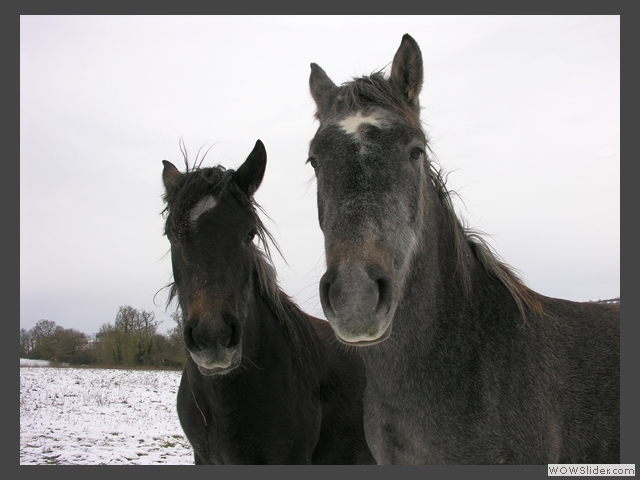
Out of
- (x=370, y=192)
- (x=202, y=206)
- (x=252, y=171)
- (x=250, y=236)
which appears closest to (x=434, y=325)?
(x=370, y=192)

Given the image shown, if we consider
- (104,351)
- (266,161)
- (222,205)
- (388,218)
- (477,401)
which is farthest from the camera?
(104,351)

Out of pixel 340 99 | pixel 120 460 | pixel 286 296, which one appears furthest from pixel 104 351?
pixel 340 99

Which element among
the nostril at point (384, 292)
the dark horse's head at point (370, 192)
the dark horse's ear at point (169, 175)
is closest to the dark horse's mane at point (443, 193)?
the dark horse's head at point (370, 192)

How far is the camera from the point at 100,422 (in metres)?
11.0

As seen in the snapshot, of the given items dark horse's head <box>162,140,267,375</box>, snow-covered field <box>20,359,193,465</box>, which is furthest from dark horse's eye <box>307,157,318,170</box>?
snow-covered field <box>20,359,193,465</box>

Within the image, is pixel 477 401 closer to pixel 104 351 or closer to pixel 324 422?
pixel 324 422

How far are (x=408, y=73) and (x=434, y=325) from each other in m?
1.91

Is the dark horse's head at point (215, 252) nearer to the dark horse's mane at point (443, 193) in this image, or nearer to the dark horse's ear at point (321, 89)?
the dark horse's ear at point (321, 89)

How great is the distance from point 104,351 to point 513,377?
1956cm

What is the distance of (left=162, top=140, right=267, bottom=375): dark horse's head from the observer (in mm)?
3578

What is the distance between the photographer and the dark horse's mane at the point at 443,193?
10.7ft

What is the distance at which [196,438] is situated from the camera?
14.5 ft

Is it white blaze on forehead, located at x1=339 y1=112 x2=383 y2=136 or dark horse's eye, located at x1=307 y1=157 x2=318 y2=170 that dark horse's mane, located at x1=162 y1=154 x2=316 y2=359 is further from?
white blaze on forehead, located at x1=339 y1=112 x2=383 y2=136

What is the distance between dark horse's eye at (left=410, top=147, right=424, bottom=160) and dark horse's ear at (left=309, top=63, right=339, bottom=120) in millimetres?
955
